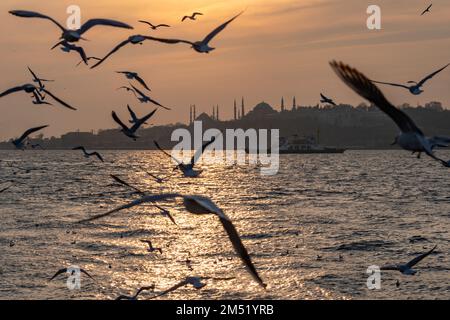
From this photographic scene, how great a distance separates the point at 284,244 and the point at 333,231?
20.4 feet

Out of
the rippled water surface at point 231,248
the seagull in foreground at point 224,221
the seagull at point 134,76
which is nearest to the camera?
the seagull in foreground at point 224,221

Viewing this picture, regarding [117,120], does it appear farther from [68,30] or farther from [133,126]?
[68,30]

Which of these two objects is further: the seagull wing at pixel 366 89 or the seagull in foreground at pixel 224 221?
the seagull wing at pixel 366 89

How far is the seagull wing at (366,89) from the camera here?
1095 cm

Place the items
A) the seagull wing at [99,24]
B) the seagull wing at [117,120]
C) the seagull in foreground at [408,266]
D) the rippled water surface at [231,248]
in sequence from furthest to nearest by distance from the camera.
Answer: the rippled water surface at [231,248]
the seagull wing at [117,120]
the seagull in foreground at [408,266]
the seagull wing at [99,24]

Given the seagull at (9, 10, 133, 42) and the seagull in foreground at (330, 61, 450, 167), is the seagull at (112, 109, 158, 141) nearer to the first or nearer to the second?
the seagull at (9, 10, 133, 42)

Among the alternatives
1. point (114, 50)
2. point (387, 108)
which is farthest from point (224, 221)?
point (114, 50)

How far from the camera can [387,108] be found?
37.1 feet

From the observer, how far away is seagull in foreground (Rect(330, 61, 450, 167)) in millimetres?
11000

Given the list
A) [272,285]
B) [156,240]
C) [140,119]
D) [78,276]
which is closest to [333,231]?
[156,240]

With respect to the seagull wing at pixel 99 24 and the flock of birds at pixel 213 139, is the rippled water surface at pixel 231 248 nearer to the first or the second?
the flock of birds at pixel 213 139

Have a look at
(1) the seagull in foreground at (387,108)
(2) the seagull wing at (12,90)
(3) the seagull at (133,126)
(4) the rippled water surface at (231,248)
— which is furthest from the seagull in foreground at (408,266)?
(4) the rippled water surface at (231,248)

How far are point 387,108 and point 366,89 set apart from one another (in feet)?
1.42
